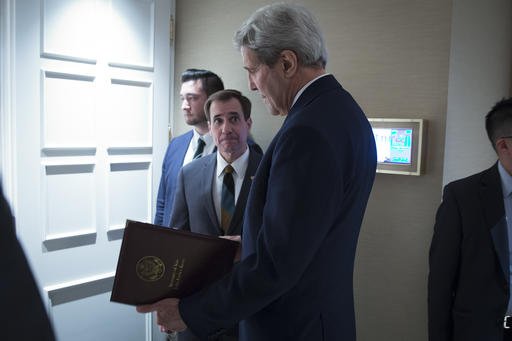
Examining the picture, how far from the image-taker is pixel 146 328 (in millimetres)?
2773

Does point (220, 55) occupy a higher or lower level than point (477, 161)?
higher

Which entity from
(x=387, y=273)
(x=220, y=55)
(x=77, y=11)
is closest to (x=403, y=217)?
(x=387, y=273)

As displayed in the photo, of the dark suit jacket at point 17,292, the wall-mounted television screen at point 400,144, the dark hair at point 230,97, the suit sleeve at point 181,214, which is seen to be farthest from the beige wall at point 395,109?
the dark suit jacket at point 17,292

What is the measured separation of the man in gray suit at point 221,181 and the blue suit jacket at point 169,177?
468 mm

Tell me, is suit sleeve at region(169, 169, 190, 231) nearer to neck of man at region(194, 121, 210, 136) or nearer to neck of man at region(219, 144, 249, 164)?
neck of man at region(219, 144, 249, 164)

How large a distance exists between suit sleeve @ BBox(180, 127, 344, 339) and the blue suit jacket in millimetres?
1381

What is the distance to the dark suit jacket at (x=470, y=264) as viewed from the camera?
63.3 inches

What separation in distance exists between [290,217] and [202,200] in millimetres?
886

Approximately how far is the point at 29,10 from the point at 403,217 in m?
1.96

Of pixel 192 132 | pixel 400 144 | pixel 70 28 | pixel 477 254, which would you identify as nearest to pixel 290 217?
pixel 477 254

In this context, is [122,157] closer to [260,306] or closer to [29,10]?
[29,10]

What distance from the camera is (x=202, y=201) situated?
1817 millimetres

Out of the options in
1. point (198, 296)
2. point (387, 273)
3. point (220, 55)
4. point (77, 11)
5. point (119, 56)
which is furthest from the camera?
point (220, 55)

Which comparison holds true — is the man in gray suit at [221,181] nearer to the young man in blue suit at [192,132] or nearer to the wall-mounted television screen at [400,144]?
the young man in blue suit at [192,132]
